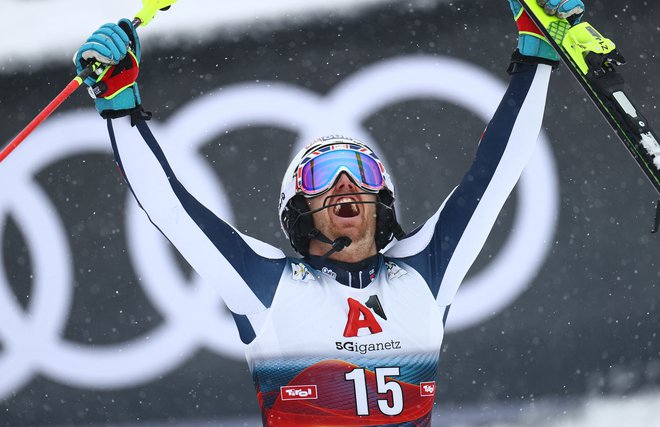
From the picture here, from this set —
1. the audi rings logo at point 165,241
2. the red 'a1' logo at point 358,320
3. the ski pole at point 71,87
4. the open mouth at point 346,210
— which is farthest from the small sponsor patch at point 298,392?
the audi rings logo at point 165,241

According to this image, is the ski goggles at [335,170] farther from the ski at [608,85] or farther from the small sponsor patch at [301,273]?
the ski at [608,85]

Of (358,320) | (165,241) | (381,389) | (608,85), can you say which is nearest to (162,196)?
(358,320)

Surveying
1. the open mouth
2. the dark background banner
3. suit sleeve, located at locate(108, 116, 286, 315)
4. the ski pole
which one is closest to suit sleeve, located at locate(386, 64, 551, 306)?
the open mouth

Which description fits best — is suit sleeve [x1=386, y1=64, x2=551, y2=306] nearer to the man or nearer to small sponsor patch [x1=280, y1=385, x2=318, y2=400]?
the man

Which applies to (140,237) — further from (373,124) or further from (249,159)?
(373,124)

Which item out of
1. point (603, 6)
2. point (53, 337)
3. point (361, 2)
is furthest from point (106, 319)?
point (603, 6)

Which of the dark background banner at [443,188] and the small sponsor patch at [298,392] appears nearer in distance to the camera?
the small sponsor patch at [298,392]

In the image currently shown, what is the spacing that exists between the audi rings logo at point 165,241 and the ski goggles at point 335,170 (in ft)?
7.56

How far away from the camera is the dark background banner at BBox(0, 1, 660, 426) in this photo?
6.41 m

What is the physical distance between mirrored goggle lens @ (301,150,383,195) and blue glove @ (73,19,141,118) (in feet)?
2.29

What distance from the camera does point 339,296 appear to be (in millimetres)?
3994

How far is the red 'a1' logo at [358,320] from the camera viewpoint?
3922 millimetres

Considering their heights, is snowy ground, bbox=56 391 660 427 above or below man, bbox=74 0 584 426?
above

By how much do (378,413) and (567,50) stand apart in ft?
4.72
